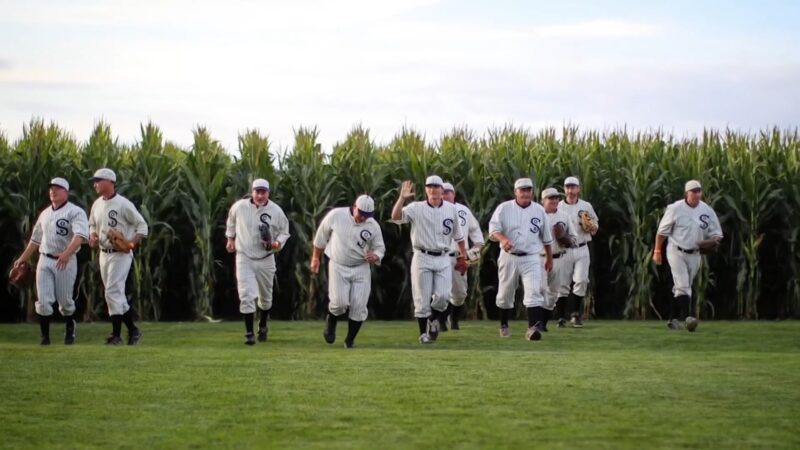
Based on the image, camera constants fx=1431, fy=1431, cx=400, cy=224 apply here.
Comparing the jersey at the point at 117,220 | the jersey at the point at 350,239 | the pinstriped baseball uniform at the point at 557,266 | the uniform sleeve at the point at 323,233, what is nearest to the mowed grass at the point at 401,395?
the jersey at the point at 350,239

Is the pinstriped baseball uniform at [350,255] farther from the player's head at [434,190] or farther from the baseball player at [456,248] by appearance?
the baseball player at [456,248]

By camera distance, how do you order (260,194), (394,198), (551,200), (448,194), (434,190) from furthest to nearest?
(394,198) < (551,200) < (448,194) < (260,194) < (434,190)

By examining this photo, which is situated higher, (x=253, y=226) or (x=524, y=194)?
(x=524, y=194)

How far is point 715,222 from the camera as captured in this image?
2402 cm

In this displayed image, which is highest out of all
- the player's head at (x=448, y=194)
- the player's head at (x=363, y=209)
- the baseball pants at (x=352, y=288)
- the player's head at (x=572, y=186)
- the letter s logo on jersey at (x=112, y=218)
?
the player's head at (x=572, y=186)

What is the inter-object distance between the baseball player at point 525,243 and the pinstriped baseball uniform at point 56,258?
6.19 metres

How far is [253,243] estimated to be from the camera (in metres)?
21.3

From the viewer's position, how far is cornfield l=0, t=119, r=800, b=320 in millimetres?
28188

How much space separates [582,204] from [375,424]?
13.8 meters

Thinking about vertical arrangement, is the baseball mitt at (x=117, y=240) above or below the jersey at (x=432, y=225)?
below

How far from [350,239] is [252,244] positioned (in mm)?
1905

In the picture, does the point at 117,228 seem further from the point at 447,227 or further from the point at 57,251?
the point at 447,227

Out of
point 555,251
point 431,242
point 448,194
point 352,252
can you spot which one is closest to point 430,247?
point 431,242

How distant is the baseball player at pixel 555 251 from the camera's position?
2431 centimetres
